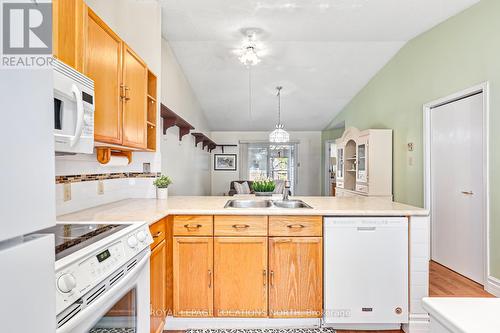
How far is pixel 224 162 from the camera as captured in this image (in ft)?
27.7

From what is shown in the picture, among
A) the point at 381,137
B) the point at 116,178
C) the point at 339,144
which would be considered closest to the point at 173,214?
the point at 116,178

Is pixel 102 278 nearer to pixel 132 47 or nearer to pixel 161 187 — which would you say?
pixel 161 187

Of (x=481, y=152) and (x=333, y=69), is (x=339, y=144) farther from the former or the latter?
(x=481, y=152)

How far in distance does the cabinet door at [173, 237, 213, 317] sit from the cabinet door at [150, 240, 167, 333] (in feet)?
0.45

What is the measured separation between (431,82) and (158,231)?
3649mm

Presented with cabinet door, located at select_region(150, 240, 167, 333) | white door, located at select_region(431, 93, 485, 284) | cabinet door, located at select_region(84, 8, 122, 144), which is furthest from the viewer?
white door, located at select_region(431, 93, 485, 284)

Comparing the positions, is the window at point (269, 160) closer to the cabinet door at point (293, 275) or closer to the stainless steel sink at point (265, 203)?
the stainless steel sink at point (265, 203)

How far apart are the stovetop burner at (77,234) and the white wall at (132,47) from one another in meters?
0.45

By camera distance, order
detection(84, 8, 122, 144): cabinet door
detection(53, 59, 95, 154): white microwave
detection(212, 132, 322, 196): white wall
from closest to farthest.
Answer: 1. detection(53, 59, 95, 154): white microwave
2. detection(84, 8, 122, 144): cabinet door
3. detection(212, 132, 322, 196): white wall

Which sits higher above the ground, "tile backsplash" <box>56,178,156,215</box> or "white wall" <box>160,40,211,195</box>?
"white wall" <box>160,40,211,195</box>

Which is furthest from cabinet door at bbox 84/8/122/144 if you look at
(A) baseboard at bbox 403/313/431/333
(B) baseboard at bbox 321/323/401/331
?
(A) baseboard at bbox 403/313/431/333

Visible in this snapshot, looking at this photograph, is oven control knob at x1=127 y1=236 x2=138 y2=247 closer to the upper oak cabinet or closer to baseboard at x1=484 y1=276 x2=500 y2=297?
the upper oak cabinet

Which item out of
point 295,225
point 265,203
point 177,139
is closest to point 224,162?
point 177,139

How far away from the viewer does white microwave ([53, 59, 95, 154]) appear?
1101 mm
